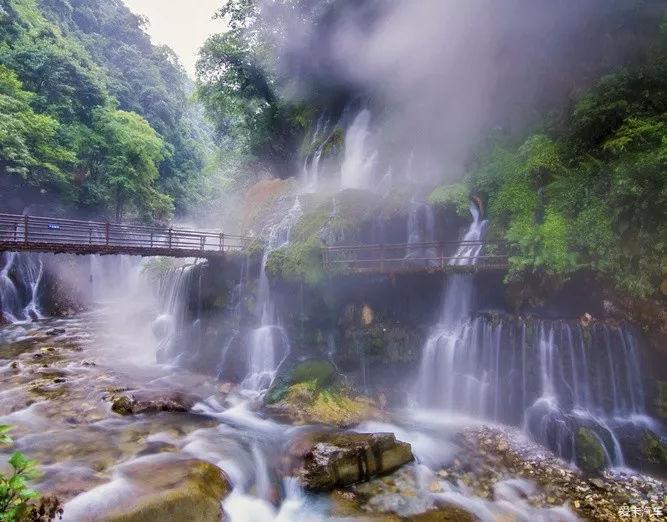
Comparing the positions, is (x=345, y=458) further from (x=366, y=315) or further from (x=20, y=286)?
(x=20, y=286)

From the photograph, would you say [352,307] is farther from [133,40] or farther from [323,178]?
[133,40]

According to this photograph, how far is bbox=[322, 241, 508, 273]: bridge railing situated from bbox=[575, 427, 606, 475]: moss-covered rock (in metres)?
5.01

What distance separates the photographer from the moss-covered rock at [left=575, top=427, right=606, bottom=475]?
28.6ft

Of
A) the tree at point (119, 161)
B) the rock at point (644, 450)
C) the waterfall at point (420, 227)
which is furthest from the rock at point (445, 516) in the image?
the tree at point (119, 161)

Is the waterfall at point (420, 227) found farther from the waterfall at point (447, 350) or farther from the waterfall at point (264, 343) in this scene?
the waterfall at point (264, 343)

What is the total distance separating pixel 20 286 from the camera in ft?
81.3

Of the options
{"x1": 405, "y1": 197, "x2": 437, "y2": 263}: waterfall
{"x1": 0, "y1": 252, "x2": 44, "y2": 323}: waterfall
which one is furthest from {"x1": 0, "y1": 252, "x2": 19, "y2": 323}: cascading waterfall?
{"x1": 405, "y1": 197, "x2": 437, "y2": 263}: waterfall

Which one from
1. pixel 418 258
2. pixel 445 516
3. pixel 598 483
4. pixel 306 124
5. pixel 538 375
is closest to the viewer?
pixel 445 516

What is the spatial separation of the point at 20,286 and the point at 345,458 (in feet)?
88.6

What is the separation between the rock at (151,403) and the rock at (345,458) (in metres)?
4.69

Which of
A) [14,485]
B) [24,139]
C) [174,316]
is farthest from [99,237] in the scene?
[14,485]

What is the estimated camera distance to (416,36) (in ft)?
74.0

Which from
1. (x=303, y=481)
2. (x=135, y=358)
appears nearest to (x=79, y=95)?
(x=135, y=358)

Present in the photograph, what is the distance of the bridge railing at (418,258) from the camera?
1278 cm
